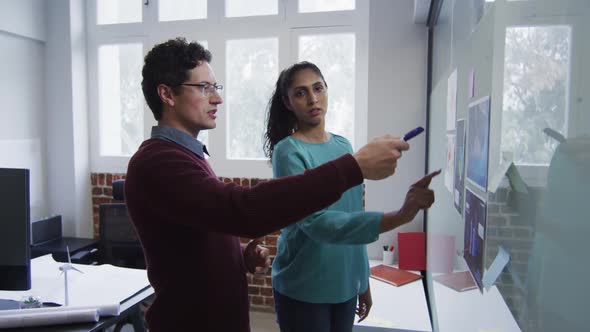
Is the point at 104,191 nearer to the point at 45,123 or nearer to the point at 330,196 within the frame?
the point at 45,123

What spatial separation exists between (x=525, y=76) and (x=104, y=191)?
3994 mm

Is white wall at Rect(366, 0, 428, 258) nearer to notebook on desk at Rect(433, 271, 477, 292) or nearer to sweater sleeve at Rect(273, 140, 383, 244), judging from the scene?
notebook on desk at Rect(433, 271, 477, 292)

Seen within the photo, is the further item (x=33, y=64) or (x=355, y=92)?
(x=33, y=64)

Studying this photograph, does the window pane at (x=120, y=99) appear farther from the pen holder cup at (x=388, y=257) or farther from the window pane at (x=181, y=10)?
the pen holder cup at (x=388, y=257)

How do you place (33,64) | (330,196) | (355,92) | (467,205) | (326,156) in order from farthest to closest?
(33,64) → (355,92) → (326,156) → (467,205) → (330,196)

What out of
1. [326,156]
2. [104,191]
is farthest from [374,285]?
[104,191]

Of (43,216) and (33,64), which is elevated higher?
(33,64)

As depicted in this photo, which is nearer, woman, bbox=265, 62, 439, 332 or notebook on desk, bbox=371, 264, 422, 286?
woman, bbox=265, 62, 439, 332

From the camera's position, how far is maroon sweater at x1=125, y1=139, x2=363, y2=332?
847mm

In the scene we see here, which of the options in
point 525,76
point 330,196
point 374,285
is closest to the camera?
point 525,76

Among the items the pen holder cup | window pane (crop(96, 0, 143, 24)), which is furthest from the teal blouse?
window pane (crop(96, 0, 143, 24))

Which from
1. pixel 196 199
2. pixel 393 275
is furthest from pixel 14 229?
pixel 393 275

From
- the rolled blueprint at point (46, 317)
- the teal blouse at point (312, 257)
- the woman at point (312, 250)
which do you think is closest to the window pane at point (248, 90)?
the woman at point (312, 250)

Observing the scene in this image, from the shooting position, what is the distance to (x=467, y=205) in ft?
3.44
